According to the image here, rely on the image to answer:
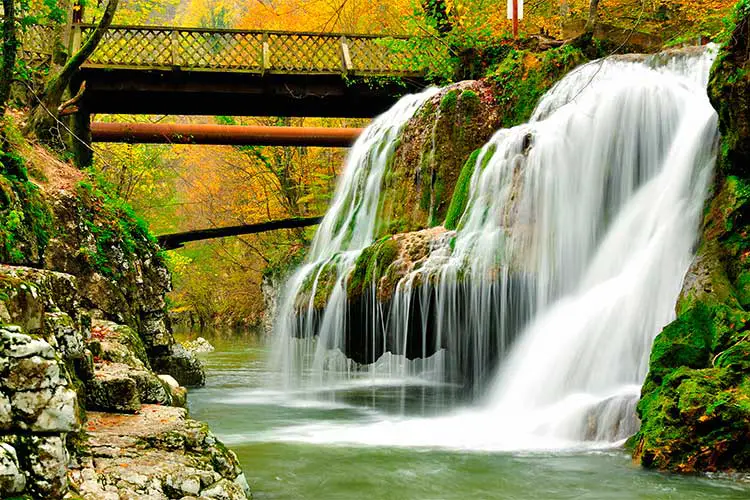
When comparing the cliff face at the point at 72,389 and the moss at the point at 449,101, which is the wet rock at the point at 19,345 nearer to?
the cliff face at the point at 72,389

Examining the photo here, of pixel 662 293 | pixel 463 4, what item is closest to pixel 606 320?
pixel 662 293

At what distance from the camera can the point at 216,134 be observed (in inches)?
705

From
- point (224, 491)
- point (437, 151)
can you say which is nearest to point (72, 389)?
point (224, 491)

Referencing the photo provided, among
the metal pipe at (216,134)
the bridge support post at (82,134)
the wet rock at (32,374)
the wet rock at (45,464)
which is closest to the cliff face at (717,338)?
the wet rock at (45,464)

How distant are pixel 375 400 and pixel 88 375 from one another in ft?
24.2

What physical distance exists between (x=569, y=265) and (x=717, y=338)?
10.9ft

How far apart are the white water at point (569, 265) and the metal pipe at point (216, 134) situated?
646 centimetres

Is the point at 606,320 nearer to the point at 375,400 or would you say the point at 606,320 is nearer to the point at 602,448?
the point at 602,448

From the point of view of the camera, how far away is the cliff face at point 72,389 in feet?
11.6

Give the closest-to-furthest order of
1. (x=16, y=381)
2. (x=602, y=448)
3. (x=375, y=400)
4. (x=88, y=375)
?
1. (x=16, y=381)
2. (x=88, y=375)
3. (x=602, y=448)
4. (x=375, y=400)

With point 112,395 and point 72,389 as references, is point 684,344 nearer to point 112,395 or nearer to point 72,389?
point 112,395

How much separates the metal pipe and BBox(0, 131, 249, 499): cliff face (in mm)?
6225

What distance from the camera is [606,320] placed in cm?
898

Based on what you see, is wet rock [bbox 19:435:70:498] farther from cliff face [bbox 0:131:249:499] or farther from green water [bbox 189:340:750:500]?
green water [bbox 189:340:750:500]
